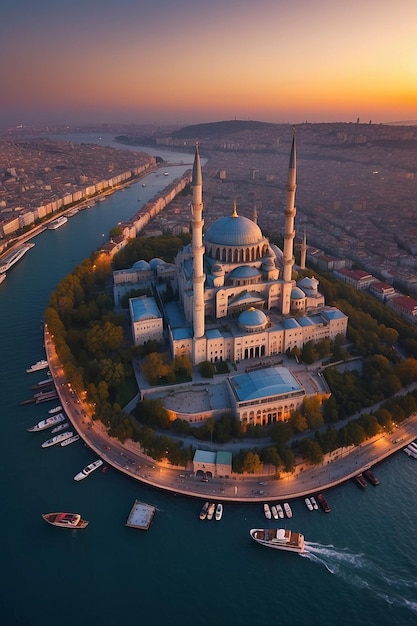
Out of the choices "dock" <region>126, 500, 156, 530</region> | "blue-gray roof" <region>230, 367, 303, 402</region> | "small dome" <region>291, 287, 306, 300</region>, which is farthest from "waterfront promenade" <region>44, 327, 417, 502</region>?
"small dome" <region>291, 287, 306, 300</region>

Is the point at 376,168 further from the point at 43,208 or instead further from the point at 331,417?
the point at 331,417

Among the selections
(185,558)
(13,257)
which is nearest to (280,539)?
(185,558)

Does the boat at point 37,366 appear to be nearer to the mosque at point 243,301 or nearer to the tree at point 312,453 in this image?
the mosque at point 243,301

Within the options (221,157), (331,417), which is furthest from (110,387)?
(221,157)

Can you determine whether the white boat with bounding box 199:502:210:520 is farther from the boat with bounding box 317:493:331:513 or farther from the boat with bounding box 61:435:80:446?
the boat with bounding box 61:435:80:446

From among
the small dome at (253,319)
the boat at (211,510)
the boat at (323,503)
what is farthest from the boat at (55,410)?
the boat at (323,503)

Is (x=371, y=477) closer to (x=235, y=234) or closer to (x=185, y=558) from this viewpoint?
(x=185, y=558)
